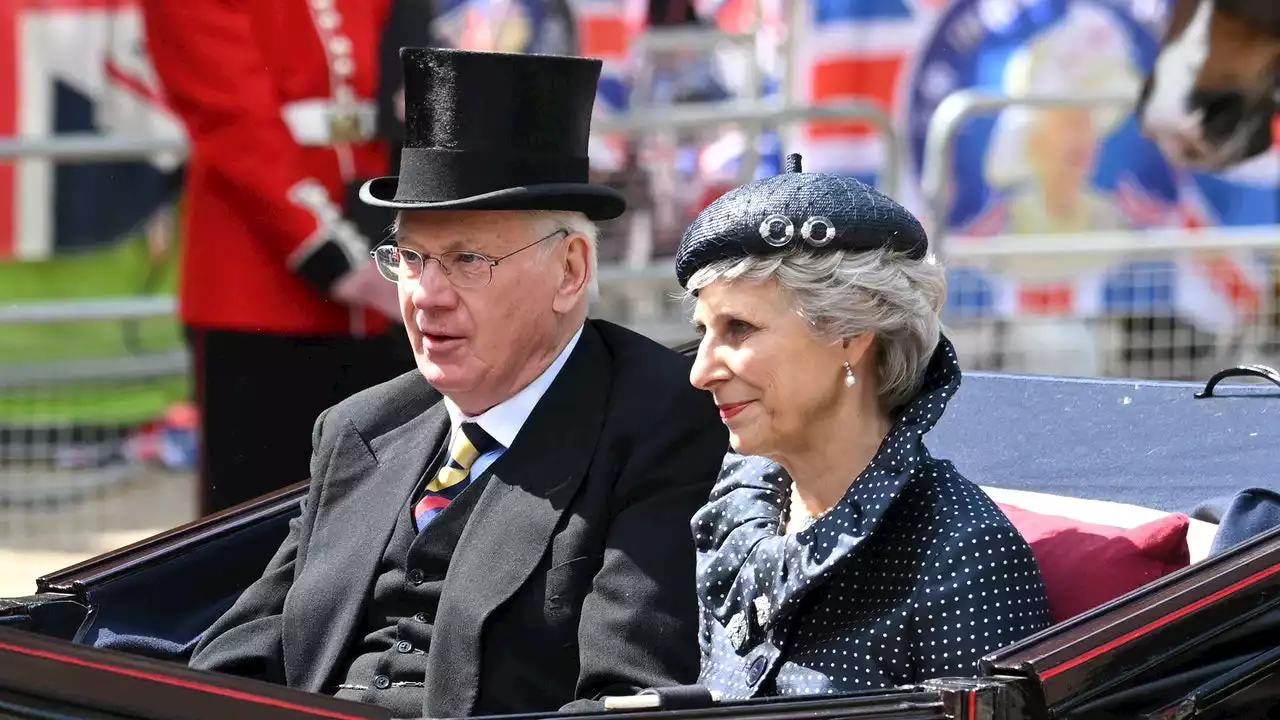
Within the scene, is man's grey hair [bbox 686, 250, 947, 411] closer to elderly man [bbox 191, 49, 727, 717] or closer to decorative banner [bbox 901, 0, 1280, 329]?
elderly man [bbox 191, 49, 727, 717]

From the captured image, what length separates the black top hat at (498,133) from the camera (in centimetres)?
292

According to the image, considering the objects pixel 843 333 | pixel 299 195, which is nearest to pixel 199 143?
pixel 299 195

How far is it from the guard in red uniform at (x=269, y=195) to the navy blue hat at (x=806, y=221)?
2.02 m

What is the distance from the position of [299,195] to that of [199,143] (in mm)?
279

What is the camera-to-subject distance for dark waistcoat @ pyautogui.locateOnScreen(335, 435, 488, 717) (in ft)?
9.28

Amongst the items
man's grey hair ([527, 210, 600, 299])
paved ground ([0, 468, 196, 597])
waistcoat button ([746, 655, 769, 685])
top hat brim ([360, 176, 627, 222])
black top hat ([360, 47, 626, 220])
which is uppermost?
black top hat ([360, 47, 626, 220])

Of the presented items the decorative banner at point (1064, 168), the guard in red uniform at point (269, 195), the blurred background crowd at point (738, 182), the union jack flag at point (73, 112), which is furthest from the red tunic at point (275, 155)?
the decorative banner at point (1064, 168)

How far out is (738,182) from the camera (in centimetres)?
661

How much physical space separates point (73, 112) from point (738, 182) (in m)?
2.34

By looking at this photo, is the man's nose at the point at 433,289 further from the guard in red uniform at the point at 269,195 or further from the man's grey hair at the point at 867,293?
the guard in red uniform at the point at 269,195

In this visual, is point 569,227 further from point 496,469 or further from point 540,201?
point 496,469

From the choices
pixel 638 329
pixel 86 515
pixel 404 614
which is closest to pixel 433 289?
pixel 404 614

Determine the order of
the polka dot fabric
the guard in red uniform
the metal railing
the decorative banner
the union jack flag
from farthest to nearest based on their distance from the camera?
the decorative banner, the union jack flag, the metal railing, the guard in red uniform, the polka dot fabric

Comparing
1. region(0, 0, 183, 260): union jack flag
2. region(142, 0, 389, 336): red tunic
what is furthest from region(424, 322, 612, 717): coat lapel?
region(0, 0, 183, 260): union jack flag
